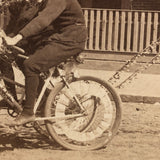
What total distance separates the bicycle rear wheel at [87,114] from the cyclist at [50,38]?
0.29 metres

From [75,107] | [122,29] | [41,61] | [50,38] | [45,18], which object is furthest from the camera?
A: [122,29]

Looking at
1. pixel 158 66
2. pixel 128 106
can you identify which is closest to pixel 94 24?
pixel 158 66

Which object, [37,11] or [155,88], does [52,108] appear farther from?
[155,88]

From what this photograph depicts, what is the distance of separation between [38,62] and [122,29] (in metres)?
7.85

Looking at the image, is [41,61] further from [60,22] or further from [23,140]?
[23,140]

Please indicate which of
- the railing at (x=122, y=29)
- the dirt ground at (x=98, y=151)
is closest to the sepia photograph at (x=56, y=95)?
the dirt ground at (x=98, y=151)

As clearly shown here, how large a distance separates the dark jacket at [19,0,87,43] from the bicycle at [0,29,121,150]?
10.0 inches

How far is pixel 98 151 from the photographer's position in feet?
19.8

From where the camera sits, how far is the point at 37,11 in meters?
6.05

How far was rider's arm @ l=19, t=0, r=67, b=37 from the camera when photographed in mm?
5598

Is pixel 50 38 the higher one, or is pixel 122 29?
pixel 50 38

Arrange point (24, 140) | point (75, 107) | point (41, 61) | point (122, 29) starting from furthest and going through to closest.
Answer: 1. point (122, 29)
2. point (24, 140)
3. point (75, 107)
4. point (41, 61)

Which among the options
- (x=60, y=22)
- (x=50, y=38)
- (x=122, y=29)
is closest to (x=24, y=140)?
(x=50, y=38)

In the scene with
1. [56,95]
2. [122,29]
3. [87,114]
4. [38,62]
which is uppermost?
[38,62]
